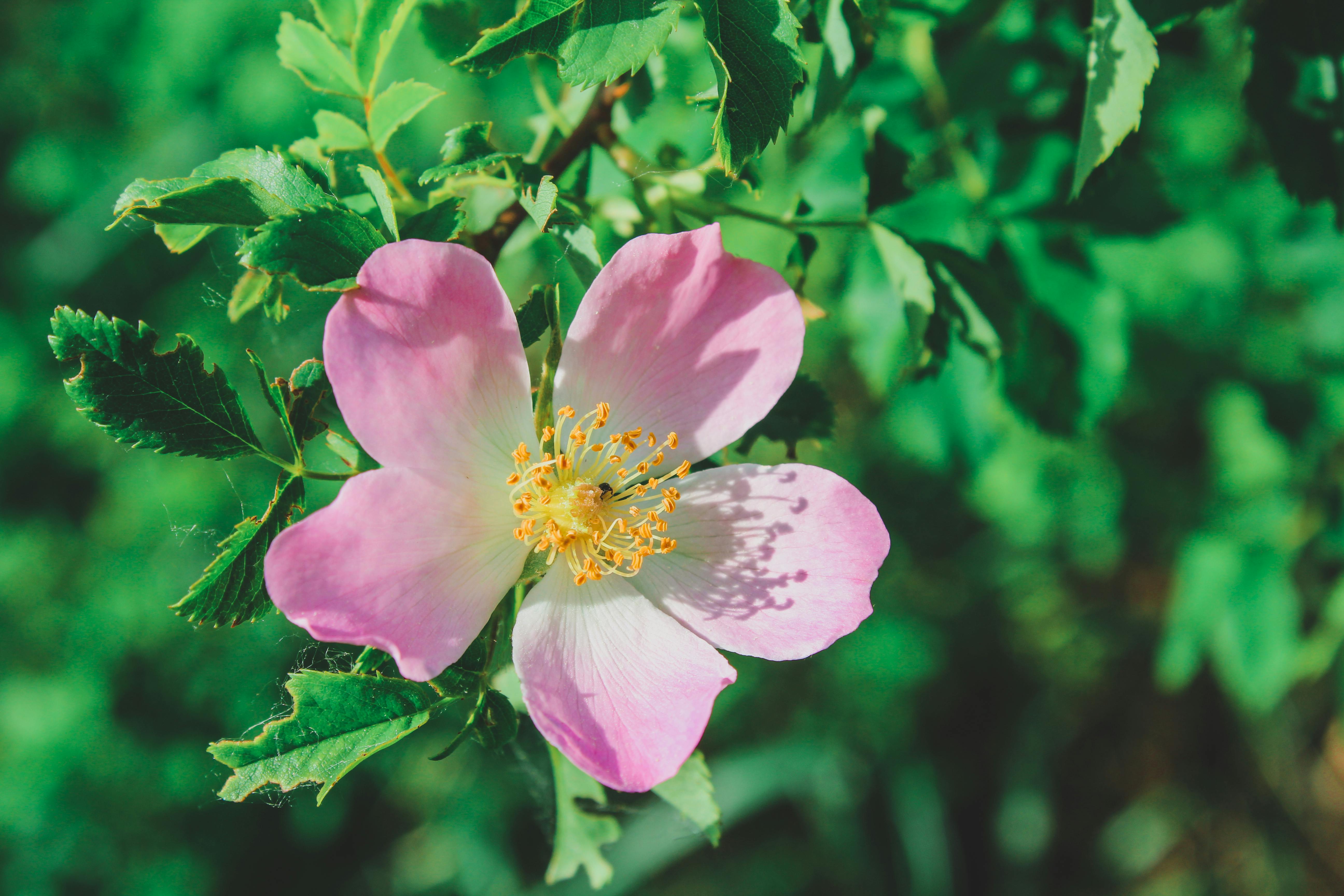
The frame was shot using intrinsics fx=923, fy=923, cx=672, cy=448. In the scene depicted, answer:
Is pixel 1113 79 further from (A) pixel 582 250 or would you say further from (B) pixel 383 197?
(B) pixel 383 197

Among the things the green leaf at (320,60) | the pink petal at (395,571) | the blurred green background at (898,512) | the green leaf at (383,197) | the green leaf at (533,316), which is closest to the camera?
the pink petal at (395,571)

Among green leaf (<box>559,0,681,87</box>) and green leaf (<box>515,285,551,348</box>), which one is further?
green leaf (<box>515,285,551,348</box>)

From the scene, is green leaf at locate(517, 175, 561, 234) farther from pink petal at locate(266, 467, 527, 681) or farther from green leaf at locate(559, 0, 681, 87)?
pink petal at locate(266, 467, 527, 681)

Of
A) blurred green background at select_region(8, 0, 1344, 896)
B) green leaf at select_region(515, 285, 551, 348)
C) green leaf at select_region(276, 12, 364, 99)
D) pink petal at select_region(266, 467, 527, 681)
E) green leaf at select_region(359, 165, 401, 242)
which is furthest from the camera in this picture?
blurred green background at select_region(8, 0, 1344, 896)

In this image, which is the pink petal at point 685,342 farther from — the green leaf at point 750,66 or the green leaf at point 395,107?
the green leaf at point 395,107

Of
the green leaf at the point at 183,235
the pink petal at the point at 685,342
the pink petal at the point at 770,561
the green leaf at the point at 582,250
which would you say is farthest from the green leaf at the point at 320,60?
the pink petal at the point at 770,561

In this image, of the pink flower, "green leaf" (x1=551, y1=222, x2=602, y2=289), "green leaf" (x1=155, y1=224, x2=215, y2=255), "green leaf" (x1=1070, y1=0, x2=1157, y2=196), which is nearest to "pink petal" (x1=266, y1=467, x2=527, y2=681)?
the pink flower

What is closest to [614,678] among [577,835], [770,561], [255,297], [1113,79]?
[770,561]
